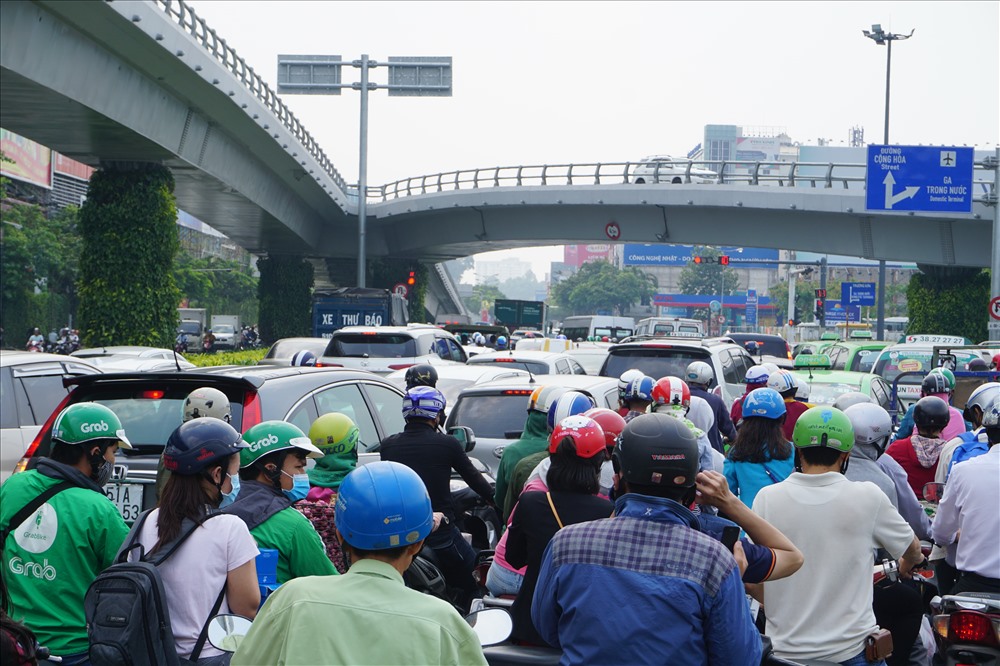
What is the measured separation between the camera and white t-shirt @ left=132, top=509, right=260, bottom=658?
3.94 m

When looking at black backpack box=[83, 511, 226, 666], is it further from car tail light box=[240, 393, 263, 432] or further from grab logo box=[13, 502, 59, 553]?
car tail light box=[240, 393, 263, 432]

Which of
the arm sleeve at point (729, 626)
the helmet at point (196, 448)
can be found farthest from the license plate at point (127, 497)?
the arm sleeve at point (729, 626)

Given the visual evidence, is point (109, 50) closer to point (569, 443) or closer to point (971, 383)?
point (971, 383)

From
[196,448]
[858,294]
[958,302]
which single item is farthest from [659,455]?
[858,294]

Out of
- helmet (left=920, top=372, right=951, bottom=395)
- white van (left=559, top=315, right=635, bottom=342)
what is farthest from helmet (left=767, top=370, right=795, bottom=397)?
white van (left=559, top=315, right=635, bottom=342)

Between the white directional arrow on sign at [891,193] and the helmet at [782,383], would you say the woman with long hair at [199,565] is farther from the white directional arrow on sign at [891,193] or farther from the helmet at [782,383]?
the white directional arrow on sign at [891,193]

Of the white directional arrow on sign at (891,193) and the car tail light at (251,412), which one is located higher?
the white directional arrow on sign at (891,193)

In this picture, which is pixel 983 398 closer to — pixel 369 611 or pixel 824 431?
pixel 824 431

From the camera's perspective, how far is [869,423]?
5.90 metres

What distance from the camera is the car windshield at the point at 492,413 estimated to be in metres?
10.6

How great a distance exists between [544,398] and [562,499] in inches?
107

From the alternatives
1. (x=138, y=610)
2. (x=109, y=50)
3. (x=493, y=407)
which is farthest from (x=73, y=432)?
(x=109, y=50)

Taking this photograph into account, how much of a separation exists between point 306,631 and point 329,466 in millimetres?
3269

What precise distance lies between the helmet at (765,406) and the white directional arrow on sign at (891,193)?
89.0 feet
